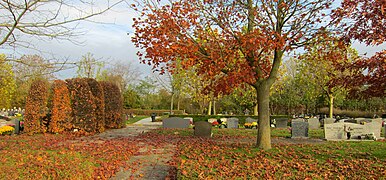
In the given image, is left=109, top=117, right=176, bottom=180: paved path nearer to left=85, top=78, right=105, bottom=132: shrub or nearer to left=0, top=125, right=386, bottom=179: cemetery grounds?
left=0, top=125, right=386, bottom=179: cemetery grounds

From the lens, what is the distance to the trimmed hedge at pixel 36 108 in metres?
17.2

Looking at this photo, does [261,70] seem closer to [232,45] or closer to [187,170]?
[232,45]

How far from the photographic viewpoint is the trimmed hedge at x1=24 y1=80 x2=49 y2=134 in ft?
56.4

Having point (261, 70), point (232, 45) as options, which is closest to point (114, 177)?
point (232, 45)

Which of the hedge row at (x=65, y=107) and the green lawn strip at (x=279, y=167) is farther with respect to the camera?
the hedge row at (x=65, y=107)

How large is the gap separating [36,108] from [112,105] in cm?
559

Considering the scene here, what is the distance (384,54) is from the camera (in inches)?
319

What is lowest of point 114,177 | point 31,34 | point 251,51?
point 114,177

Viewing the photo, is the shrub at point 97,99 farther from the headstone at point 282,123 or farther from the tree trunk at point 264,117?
the headstone at point 282,123

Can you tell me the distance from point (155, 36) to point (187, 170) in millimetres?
5347

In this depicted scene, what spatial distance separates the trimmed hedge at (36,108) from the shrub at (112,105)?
4.41 metres

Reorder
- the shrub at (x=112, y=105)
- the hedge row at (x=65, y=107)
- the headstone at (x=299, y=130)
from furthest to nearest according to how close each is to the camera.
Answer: the shrub at (x=112, y=105)
the hedge row at (x=65, y=107)
the headstone at (x=299, y=130)

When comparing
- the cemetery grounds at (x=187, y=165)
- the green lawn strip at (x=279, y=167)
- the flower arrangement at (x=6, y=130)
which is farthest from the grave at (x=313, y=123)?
the flower arrangement at (x=6, y=130)

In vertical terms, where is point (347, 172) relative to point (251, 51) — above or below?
below
